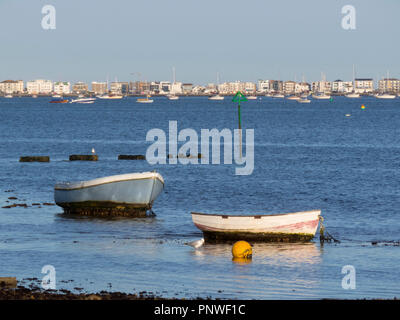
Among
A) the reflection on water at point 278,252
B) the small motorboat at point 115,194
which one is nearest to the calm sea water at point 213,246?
the reflection on water at point 278,252

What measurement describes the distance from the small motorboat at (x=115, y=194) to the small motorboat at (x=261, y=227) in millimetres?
10371

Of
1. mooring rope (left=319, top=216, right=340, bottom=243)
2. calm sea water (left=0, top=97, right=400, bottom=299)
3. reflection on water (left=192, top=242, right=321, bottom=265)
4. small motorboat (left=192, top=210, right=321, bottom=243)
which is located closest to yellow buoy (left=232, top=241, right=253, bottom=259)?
reflection on water (left=192, top=242, right=321, bottom=265)

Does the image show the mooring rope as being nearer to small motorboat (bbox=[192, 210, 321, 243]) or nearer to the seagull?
small motorboat (bbox=[192, 210, 321, 243])

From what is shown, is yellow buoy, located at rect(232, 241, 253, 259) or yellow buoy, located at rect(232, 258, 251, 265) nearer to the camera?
yellow buoy, located at rect(232, 258, 251, 265)

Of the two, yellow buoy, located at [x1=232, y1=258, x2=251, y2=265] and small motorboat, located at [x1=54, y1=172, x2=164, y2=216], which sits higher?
small motorboat, located at [x1=54, y1=172, x2=164, y2=216]

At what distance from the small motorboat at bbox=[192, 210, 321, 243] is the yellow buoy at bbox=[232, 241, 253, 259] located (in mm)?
3594

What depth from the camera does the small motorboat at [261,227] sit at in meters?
41.5

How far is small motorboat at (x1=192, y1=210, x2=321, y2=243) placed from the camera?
41.5 metres

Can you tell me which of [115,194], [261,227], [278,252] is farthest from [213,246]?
[115,194]

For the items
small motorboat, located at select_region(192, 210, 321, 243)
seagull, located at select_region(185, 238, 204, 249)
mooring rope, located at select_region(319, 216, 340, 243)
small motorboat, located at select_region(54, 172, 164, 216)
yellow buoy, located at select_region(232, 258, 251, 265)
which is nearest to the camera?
yellow buoy, located at select_region(232, 258, 251, 265)

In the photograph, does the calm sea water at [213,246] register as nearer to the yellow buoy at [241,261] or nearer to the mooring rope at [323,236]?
the yellow buoy at [241,261]

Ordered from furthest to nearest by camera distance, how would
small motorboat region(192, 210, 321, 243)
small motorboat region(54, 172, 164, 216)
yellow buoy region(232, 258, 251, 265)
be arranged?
small motorboat region(54, 172, 164, 216), small motorboat region(192, 210, 321, 243), yellow buoy region(232, 258, 251, 265)
